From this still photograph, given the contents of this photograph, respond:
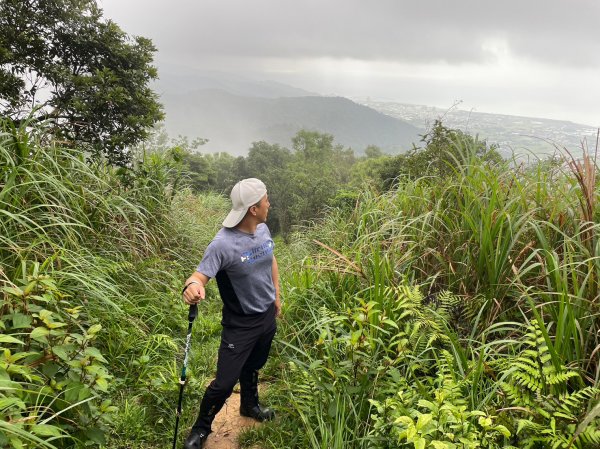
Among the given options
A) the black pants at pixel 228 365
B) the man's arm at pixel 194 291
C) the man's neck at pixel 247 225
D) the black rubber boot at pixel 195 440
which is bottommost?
the black rubber boot at pixel 195 440

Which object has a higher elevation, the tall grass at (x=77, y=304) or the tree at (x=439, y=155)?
the tree at (x=439, y=155)

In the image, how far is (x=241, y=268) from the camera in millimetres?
2486

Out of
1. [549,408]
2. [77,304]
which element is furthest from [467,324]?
[77,304]

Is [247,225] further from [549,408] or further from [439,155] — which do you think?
[439,155]

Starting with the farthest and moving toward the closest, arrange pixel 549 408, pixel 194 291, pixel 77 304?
1. pixel 77 304
2. pixel 194 291
3. pixel 549 408

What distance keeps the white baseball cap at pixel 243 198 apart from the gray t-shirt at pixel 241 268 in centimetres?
9

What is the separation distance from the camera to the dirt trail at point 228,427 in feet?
8.80

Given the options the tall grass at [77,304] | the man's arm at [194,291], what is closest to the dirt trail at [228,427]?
the tall grass at [77,304]

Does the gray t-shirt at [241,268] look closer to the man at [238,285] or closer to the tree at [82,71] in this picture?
the man at [238,285]

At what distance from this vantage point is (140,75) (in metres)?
6.81

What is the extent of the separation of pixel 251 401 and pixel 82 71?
20.7ft

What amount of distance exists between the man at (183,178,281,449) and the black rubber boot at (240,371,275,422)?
0.32 meters

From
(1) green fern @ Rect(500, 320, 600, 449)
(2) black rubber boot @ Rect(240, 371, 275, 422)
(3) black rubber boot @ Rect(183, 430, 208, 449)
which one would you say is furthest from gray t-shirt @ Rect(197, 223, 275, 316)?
(1) green fern @ Rect(500, 320, 600, 449)

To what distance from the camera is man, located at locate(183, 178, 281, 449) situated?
2453mm
